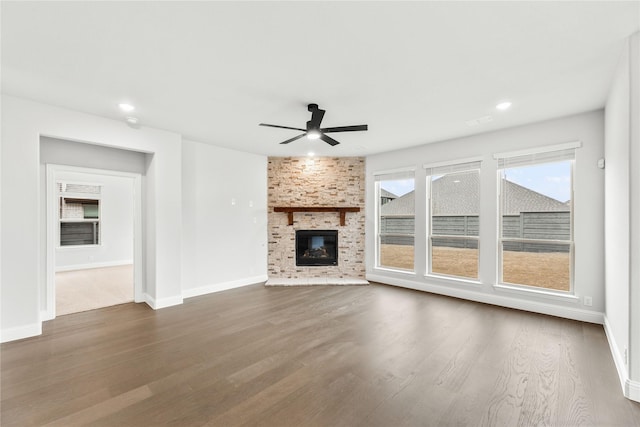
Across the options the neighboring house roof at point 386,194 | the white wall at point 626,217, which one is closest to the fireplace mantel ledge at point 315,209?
the neighboring house roof at point 386,194

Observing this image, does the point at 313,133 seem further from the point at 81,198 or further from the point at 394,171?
the point at 81,198

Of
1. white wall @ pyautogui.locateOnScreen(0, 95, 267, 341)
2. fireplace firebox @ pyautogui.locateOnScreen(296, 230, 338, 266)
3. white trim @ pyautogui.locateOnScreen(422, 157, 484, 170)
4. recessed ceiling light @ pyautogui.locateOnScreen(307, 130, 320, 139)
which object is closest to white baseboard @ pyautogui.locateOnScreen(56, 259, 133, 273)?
white wall @ pyautogui.locateOnScreen(0, 95, 267, 341)

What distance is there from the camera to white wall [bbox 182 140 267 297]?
16.3 ft

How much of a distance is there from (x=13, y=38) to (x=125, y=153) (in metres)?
2.50

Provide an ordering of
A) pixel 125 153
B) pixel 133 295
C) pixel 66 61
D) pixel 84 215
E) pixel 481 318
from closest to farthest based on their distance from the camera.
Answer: pixel 66 61, pixel 481 318, pixel 125 153, pixel 133 295, pixel 84 215

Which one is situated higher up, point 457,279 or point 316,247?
point 316,247

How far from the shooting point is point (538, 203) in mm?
4172

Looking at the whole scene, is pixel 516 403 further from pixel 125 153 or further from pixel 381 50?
pixel 125 153

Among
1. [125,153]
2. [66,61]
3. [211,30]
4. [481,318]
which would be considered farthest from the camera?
[125,153]

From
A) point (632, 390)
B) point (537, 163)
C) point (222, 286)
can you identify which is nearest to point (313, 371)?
point (632, 390)

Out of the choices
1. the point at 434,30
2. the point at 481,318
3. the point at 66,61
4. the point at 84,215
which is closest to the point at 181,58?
the point at 66,61

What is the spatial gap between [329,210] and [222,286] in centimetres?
268

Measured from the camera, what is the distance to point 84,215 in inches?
307

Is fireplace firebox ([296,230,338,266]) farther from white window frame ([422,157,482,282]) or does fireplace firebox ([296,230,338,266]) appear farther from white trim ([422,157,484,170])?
white trim ([422,157,484,170])
